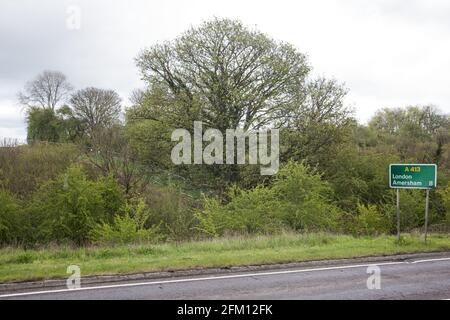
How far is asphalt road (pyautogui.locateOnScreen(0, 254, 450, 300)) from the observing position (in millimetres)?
8445

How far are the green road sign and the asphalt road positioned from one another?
4.25 meters

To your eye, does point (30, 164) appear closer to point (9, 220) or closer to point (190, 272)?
point (9, 220)

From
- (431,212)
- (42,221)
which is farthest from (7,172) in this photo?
(431,212)

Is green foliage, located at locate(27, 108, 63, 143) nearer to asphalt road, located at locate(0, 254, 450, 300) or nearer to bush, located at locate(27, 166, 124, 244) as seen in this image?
bush, located at locate(27, 166, 124, 244)

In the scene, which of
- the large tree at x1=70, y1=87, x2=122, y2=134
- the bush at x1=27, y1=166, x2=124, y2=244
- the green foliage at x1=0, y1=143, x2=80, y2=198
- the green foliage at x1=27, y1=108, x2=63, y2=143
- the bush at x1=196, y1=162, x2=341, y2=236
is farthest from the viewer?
the large tree at x1=70, y1=87, x2=122, y2=134

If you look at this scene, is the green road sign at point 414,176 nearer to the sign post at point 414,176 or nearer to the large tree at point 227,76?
the sign post at point 414,176

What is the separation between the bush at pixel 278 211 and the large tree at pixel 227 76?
39.6 ft

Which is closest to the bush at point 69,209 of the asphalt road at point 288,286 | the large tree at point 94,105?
the asphalt road at point 288,286

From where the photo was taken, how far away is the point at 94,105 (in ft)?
208

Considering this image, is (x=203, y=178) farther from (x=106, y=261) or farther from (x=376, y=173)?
(x=106, y=261)

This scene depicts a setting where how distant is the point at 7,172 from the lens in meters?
27.8

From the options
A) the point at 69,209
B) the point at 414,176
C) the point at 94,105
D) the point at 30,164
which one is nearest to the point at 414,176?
the point at 414,176

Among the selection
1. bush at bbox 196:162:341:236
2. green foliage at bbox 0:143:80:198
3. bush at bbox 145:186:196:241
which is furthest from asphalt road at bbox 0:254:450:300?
green foliage at bbox 0:143:80:198

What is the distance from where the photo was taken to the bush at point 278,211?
66.7 ft
